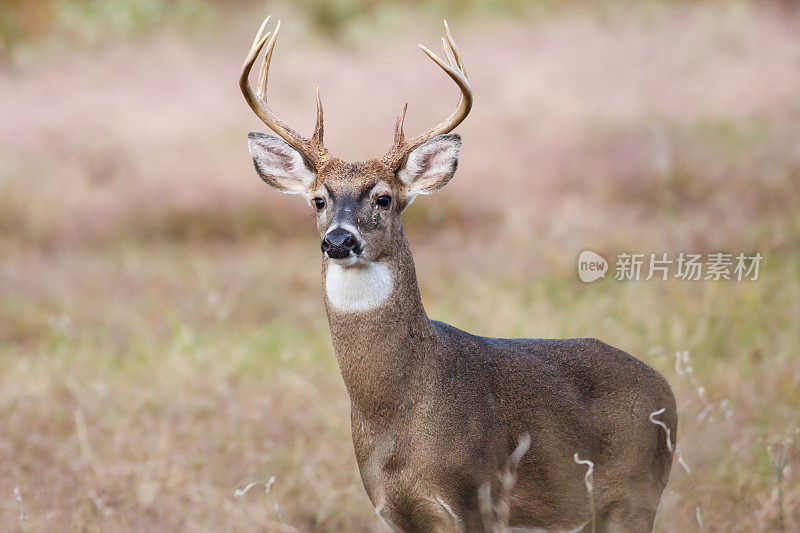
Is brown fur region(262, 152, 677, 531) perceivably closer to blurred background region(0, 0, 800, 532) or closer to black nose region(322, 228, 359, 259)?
black nose region(322, 228, 359, 259)

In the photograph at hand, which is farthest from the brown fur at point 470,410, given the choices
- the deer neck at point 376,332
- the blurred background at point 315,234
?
the blurred background at point 315,234

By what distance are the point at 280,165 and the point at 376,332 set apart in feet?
2.65

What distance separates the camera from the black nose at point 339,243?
3.26 metres

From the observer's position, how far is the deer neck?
347 centimetres

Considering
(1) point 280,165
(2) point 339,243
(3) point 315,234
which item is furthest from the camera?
(3) point 315,234

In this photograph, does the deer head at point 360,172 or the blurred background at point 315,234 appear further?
the blurred background at point 315,234

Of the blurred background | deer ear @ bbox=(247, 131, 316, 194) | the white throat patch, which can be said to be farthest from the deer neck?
the blurred background

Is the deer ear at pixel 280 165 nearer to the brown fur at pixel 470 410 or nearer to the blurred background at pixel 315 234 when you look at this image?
the brown fur at pixel 470 410

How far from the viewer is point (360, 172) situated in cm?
363

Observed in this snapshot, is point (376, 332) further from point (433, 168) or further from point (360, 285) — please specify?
point (433, 168)

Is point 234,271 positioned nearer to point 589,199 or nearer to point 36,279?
point 36,279

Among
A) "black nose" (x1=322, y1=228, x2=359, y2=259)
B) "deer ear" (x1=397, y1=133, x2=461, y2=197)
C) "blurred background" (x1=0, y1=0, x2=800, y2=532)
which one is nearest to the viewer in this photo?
"black nose" (x1=322, y1=228, x2=359, y2=259)

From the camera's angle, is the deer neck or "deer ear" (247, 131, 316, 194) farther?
"deer ear" (247, 131, 316, 194)

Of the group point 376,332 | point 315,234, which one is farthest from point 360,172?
point 315,234
